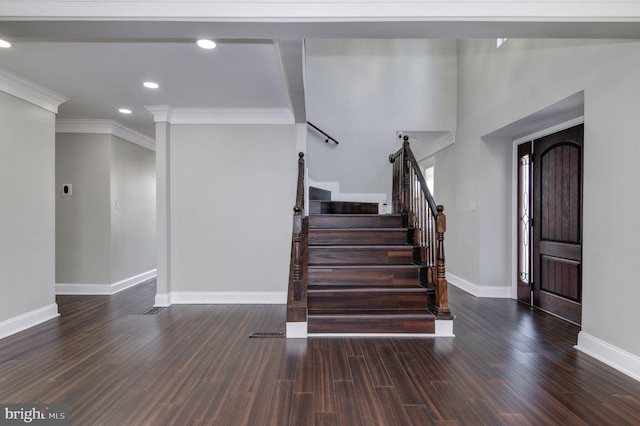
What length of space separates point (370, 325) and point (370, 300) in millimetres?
282

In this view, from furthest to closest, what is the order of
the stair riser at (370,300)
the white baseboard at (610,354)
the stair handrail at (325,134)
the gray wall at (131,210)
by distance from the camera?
the stair handrail at (325,134), the gray wall at (131,210), the stair riser at (370,300), the white baseboard at (610,354)

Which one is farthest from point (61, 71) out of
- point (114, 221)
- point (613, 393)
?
point (613, 393)

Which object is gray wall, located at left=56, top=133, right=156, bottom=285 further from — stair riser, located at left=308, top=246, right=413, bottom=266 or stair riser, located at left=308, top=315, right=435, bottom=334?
stair riser, located at left=308, top=315, right=435, bottom=334

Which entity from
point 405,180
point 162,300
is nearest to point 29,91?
point 162,300

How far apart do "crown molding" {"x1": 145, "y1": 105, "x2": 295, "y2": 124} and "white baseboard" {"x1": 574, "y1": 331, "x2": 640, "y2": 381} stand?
384 cm

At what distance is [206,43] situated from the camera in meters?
2.78

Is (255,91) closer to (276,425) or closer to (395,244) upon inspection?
(395,244)

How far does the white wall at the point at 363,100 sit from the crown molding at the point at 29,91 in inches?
135

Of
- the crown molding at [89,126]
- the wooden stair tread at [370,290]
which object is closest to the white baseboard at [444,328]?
the wooden stair tread at [370,290]

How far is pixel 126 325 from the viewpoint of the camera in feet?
12.2

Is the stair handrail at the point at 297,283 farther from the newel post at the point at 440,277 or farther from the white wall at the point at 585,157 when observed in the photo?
the white wall at the point at 585,157

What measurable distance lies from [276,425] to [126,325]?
2.52 m

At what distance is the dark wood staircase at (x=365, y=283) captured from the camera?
339cm

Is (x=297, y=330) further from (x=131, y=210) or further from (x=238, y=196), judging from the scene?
(x=131, y=210)
